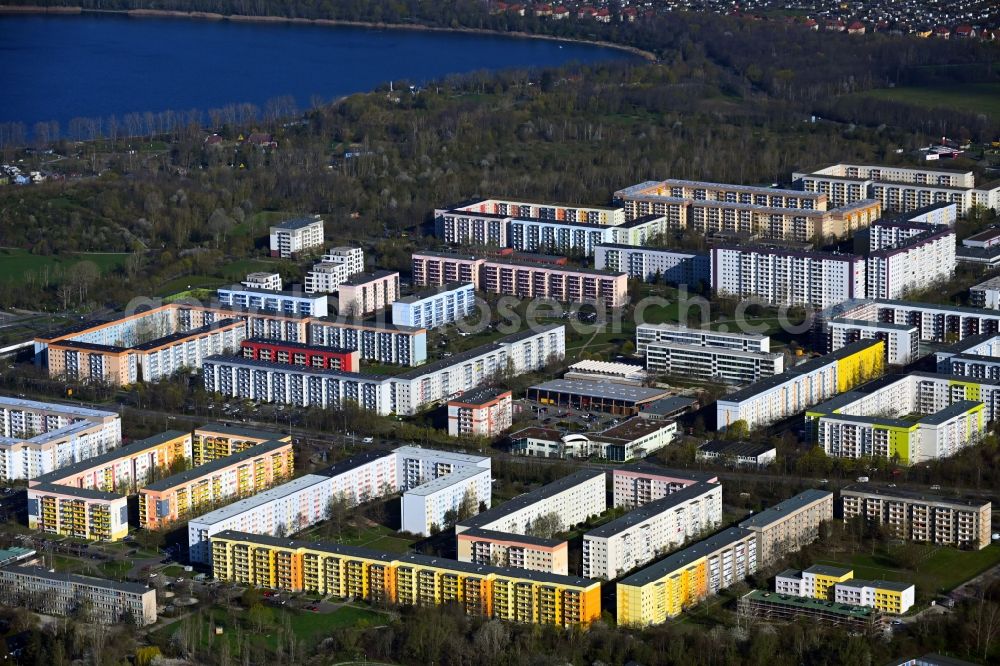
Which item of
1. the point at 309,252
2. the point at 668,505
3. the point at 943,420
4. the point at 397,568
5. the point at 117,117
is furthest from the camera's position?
the point at 117,117

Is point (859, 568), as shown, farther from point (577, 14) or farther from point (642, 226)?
point (577, 14)

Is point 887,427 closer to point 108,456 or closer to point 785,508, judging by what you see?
point 785,508

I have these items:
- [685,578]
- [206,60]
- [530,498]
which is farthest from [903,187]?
[206,60]

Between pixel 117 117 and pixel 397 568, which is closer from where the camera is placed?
pixel 397 568

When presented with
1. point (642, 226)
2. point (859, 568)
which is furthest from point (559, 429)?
point (642, 226)

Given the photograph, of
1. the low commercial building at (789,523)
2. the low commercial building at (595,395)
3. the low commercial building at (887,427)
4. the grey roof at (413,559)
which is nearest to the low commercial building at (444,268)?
the low commercial building at (595,395)

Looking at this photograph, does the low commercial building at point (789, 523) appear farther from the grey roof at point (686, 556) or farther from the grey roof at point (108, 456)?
the grey roof at point (108, 456)
